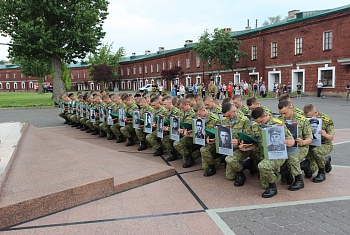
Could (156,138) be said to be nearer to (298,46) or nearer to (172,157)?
(172,157)

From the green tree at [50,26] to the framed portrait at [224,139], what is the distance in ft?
74.9

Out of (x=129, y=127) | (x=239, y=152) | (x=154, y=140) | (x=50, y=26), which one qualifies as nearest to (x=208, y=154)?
(x=239, y=152)

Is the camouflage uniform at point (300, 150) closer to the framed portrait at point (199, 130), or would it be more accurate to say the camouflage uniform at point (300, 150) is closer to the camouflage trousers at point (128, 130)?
the framed portrait at point (199, 130)

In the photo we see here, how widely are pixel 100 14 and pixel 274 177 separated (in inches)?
1057

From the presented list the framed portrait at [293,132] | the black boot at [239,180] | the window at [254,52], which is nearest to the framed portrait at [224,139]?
the black boot at [239,180]

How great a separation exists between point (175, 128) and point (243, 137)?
2.08 metres

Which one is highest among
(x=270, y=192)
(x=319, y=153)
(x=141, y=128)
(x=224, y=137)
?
(x=224, y=137)

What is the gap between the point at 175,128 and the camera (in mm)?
6996

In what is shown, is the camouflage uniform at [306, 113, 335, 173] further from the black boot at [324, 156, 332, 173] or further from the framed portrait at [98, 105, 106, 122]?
the framed portrait at [98, 105, 106, 122]

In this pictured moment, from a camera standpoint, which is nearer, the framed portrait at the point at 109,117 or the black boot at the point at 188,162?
the black boot at the point at 188,162

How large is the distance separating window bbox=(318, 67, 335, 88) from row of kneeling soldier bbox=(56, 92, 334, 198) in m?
25.5

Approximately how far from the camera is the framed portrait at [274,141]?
4777 mm

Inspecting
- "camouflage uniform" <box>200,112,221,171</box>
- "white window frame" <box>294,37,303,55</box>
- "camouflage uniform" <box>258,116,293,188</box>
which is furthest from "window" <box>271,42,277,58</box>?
"camouflage uniform" <box>258,116,293,188</box>

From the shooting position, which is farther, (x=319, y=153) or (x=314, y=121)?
(x=319, y=153)
